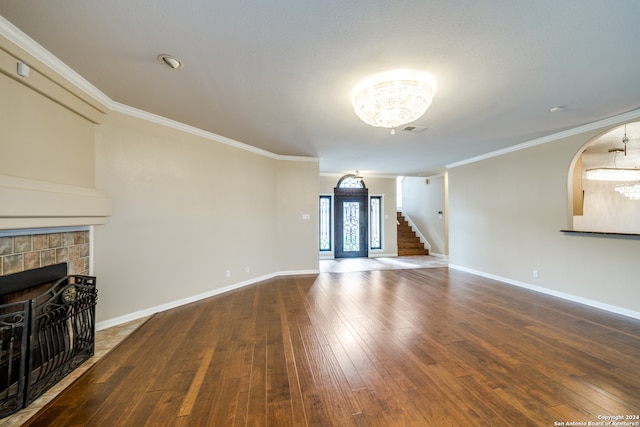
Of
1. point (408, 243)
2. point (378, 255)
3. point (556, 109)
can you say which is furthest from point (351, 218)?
point (556, 109)

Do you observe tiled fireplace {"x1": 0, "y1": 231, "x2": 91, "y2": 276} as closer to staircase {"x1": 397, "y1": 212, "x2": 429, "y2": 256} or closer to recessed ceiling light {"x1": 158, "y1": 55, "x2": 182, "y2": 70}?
recessed ceiling light {"x1": 158, "y1": 55, "x2": 182, "y2": 70}

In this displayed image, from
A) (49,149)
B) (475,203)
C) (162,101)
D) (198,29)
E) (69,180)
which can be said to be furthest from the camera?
(475,203)

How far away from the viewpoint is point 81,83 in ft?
8.33

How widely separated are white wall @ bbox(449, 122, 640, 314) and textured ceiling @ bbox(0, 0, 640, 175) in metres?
1.14

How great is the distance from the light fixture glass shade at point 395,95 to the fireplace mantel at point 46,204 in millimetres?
2960

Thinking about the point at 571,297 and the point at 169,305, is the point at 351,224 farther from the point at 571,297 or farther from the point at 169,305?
the point at 169,305

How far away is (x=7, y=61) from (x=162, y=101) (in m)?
1.23

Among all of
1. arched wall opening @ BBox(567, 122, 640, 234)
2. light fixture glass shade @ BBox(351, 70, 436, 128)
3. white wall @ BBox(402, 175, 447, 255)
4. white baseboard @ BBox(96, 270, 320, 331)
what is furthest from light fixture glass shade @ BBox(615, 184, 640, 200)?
white baseboard @ BBox(96, 270, 320, 331)

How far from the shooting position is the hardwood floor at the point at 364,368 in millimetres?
1720

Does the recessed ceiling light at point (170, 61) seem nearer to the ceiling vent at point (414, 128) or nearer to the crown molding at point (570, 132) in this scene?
the ceiling vent at point (414, 128)

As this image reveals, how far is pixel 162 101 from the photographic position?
118 inches

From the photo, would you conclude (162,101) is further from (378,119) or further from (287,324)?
(287,324)

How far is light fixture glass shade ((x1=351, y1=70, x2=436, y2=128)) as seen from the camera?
93.4 inches

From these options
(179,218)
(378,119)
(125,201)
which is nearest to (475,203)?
(378,119)
